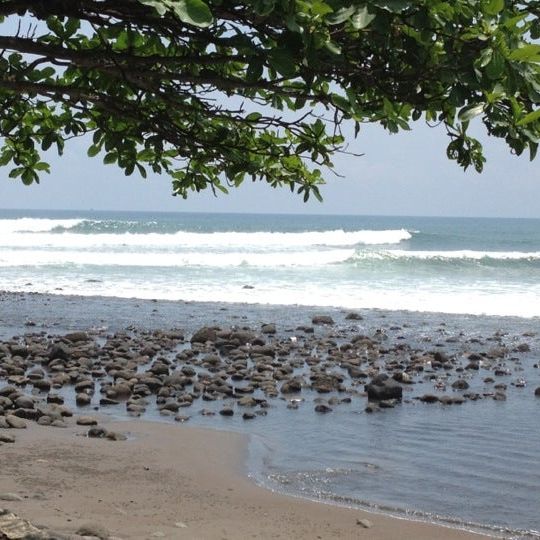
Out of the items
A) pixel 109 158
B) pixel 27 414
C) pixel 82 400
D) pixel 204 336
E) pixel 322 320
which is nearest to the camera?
pixel 109 158

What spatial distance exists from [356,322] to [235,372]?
7.01m

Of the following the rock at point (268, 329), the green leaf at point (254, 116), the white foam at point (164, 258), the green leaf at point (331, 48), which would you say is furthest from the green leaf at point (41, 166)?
the white foam at point (164, 258)

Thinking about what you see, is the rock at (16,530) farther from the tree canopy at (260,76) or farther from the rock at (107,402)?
the rock at (107,402)

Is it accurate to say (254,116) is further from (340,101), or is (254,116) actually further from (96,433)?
(96,433)

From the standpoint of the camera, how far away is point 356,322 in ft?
62.0

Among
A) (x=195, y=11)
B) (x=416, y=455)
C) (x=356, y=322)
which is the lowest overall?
(x=416, y=455)

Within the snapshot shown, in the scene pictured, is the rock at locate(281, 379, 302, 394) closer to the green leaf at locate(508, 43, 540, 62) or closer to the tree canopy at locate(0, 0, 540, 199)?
the tree canopy at locate(0, 0, 540, 199)

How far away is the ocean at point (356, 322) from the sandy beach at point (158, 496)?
0.98 ft

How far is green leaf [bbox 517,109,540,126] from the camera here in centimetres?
294

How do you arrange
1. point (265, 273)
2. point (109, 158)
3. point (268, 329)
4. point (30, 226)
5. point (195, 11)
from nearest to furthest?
point (195, 11) → point (109, 158) → point (268, 329) → point (265, 273) → point (30, 226)

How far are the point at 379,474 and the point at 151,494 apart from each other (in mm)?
1941

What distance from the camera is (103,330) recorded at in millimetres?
16828

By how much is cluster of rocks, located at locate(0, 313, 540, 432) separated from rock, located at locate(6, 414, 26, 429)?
0.4 inches

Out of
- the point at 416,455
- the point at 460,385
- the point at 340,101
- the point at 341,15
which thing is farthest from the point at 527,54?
the point at 460,385
